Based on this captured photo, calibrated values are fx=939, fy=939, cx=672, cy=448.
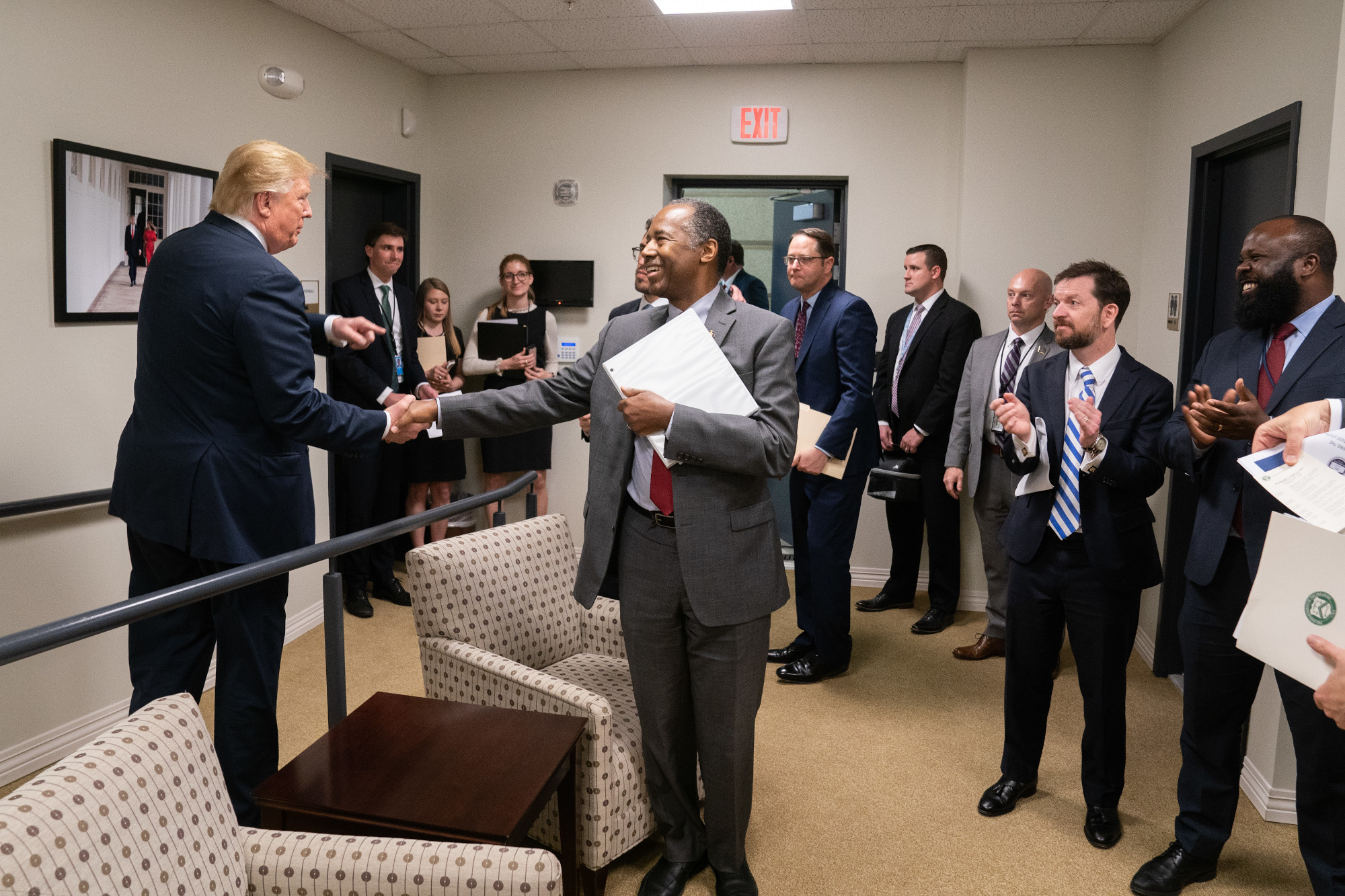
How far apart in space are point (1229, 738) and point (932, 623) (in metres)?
2.25

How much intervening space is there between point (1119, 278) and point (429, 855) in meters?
2.27

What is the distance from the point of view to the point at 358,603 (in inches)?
184

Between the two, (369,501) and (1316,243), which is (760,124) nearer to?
(369,501)

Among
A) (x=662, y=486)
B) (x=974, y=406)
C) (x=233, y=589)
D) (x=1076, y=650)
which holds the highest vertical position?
(x=974, y=406)

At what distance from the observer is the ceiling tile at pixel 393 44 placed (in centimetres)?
460

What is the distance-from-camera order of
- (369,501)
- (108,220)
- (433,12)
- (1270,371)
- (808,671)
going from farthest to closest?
(369,501), (433,12), (808,671), (108,220), (1270,371)

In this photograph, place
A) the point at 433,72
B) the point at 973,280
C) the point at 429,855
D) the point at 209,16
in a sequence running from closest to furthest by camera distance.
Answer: the point at 429,855 → the point at 209,16 → the point at 973,280 → the point at 433,72

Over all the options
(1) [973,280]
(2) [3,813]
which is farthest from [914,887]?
(1) [973,280]

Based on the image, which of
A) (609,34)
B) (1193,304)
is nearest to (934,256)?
(1193,304)

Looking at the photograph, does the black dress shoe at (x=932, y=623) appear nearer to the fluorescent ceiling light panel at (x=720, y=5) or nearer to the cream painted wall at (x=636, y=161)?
the cream painted wall at (x=636, y=161)

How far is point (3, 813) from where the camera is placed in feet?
3.81

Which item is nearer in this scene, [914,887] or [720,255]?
[720,255]

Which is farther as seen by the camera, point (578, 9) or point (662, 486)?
point (578, 9)

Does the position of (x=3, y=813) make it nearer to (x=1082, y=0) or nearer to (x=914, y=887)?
(x=914, y=887)
